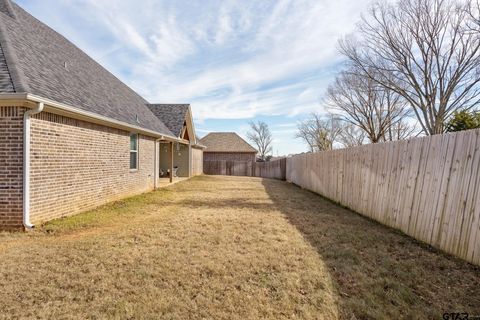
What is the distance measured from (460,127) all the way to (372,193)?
11.7 m

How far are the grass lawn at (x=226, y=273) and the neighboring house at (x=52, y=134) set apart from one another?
80 cm

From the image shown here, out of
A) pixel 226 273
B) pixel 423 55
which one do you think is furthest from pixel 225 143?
pixel 226 273

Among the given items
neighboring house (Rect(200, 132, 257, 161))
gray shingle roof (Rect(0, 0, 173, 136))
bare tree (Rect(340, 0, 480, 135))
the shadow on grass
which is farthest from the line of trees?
neighboring house (Rect(200, 132, 257, 161))

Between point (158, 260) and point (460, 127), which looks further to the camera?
point (460, 127)

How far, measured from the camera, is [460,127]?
48.4ft

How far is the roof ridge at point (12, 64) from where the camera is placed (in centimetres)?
541

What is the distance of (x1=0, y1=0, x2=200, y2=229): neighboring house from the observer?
213 inches

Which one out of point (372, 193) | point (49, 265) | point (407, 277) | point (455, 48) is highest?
point (455, 48)

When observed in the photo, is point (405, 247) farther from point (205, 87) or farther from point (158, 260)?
point (205, 87)

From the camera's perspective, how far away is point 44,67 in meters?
7.28

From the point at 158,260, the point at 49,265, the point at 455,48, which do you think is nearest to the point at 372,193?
the point at 158,260

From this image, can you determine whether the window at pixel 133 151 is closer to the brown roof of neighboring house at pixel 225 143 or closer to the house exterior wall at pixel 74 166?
the house exterior wall at pixel 74 166

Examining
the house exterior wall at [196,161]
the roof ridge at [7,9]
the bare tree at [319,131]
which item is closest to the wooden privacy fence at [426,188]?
the roof ridge at [7,9]

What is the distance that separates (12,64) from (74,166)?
257 centimetres
